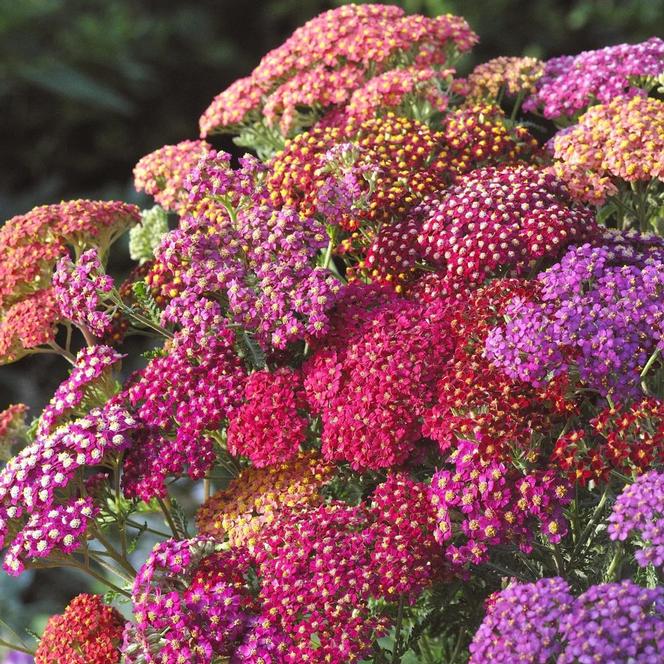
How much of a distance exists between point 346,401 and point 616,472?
2.07ft

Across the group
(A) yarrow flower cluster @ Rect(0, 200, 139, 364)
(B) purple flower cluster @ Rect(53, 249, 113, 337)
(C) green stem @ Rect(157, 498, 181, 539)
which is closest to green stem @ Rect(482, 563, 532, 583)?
(C) green stem @ Rect(157, 498, 181, 539)

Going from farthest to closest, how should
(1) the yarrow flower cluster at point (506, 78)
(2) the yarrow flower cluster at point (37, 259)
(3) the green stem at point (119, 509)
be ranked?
(1) the yarrow flower cluster at point (506, 78)
(2) the yarrow flower cluster at point (37, 259)
(3) the green stem at point (119, 509)

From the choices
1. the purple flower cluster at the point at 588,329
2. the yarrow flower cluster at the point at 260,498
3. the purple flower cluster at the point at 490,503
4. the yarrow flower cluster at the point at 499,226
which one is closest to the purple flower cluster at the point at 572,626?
the purple flower cluster at the point at 490,503

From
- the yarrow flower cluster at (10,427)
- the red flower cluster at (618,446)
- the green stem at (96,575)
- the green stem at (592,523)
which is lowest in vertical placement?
the green stem at (592,523)

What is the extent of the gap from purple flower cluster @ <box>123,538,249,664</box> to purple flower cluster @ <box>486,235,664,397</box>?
76 cm

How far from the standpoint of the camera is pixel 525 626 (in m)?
2.25

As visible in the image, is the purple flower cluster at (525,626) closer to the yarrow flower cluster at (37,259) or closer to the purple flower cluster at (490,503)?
the purple flower cluster at (490,503)

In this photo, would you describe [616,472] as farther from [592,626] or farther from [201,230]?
[201,230]

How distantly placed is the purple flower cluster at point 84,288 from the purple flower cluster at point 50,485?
31 centimetres

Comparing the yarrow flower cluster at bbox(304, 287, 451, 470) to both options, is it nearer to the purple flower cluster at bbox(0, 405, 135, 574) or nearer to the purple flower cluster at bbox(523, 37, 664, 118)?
the purple flower cluster at bbox(0, 405, 135, 574)

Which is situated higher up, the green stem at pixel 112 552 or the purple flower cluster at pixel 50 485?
the purple flower cluster at pixel 50 485

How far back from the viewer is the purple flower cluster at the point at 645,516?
2.32 m

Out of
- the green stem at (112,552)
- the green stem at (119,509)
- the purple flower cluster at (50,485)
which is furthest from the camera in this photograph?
the green stem at (119,509)

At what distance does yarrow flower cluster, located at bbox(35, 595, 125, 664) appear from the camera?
8.96 feet
